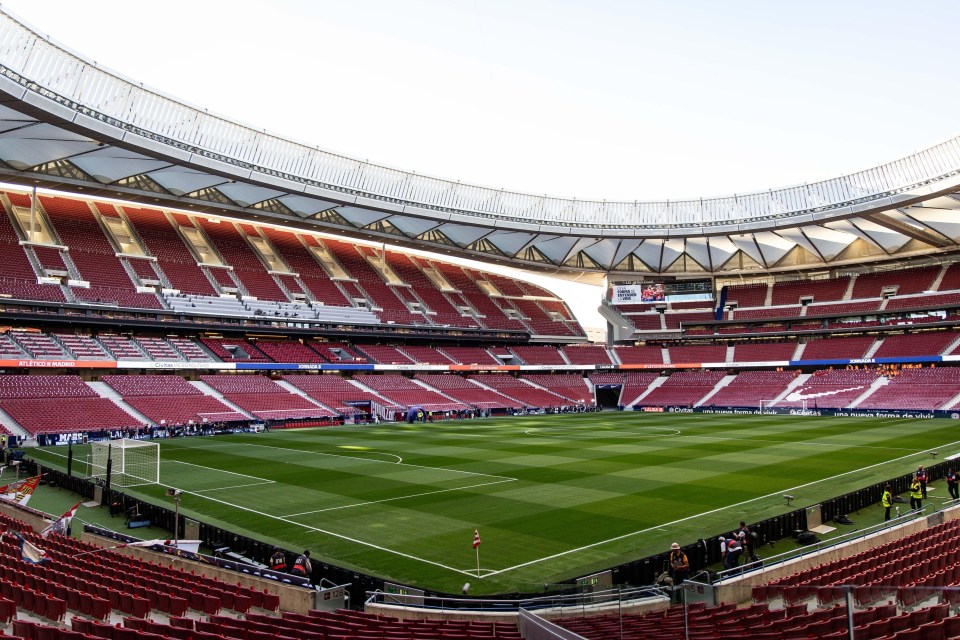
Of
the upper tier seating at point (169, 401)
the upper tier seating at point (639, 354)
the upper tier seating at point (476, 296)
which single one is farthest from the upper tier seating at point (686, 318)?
the upper tier seating at point (169, 401)

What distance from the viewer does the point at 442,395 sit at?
220 feet

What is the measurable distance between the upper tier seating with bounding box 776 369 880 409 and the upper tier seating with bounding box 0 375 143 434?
185 ft

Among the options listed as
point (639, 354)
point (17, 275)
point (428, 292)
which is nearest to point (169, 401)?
point (17, 275)

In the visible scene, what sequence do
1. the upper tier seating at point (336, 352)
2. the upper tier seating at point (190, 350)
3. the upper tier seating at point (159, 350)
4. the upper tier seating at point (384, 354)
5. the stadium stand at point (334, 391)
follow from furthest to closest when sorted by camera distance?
the upper tier seating at point (384, 354) < the upper tier seating at point (336, 352) < the stadium stand at point (334, 391) < the upper tier seating at point (190, 350) < the upper tier seating at point (159, 350)

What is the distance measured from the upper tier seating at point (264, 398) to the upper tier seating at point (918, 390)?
4737 cm

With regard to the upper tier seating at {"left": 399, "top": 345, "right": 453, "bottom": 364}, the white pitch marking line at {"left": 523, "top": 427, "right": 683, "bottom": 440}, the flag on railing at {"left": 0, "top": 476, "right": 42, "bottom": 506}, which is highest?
the upper tier seating at {"left": 399, "top": 345, "right": 453, "bottom": 364}

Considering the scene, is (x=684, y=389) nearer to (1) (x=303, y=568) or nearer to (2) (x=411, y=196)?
(2) (x=411, y=196)

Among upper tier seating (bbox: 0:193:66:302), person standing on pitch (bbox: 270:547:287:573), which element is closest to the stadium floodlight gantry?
upper tier seating (bbox: 0:193:66:302)

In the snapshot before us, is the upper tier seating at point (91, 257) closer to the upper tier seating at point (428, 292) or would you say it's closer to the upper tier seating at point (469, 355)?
the upper tier seating at point (469, 355)

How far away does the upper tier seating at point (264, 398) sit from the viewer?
5406 cm

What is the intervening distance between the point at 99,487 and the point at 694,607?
22612 millimetres

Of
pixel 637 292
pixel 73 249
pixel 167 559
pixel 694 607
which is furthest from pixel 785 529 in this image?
pixel 637 292

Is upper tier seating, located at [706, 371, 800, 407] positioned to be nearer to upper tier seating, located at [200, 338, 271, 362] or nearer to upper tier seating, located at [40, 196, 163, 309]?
upper tier seating, located at [200, 338, 271, 362]

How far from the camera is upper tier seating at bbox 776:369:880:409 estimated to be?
62.1 m
